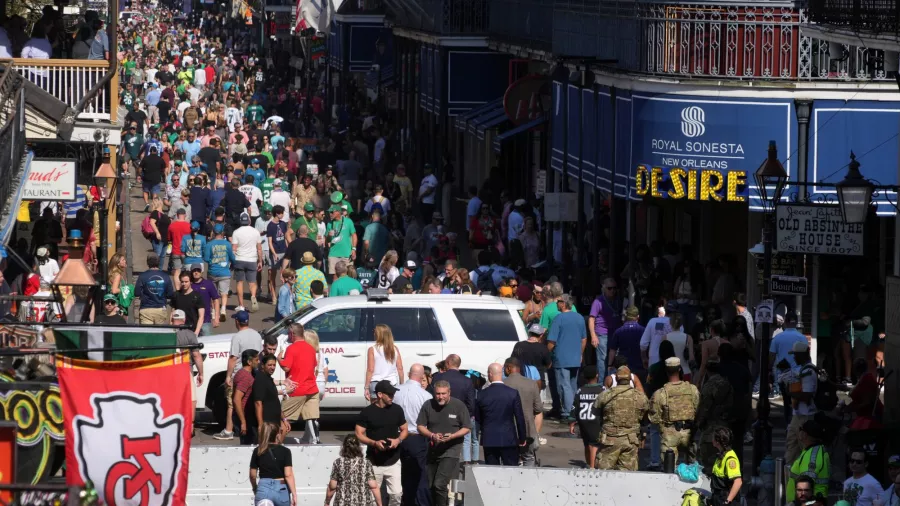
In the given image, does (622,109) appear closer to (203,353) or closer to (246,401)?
(203,353)

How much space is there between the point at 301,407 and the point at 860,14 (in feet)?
23.1

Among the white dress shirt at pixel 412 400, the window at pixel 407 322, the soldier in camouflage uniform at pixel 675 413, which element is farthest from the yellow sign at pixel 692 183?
the white dress shirt at pixel 412 400

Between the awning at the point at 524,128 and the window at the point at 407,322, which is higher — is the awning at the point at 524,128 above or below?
above

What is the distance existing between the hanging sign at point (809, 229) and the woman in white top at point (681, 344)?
1.55m

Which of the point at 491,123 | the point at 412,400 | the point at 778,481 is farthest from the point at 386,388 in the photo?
the point at 491,123

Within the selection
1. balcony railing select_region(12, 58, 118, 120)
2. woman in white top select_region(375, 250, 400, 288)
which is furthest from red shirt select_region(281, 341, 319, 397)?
balcony railing select_region(12, 58, 118, 120)

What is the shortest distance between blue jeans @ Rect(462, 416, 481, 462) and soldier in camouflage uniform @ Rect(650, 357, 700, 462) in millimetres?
1696

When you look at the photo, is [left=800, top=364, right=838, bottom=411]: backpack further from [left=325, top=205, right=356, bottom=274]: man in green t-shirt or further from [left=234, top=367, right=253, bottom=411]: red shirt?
[left=325, top=205, right=356, bottom=274]: man in green t-shirt

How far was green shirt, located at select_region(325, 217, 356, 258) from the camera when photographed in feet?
85.2

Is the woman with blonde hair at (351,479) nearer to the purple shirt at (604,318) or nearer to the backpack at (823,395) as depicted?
the backpack at (823,395)

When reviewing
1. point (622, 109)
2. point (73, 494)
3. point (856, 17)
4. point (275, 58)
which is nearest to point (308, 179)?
point (622, 109)

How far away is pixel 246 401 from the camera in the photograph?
1650 centimetres

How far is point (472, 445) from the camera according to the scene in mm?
16844

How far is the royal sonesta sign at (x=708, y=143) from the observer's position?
22266mm
